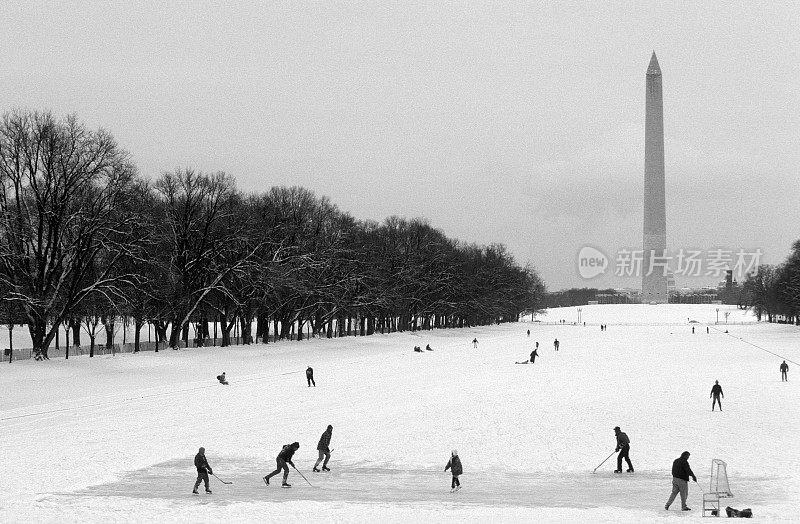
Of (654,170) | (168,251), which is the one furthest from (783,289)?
(168,251)

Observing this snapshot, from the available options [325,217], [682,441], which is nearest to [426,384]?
[682,441]

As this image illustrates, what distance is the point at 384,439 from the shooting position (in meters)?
A: 22.3

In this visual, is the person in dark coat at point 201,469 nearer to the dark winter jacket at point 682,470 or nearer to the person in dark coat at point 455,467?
the person in dark coat at point 455,467

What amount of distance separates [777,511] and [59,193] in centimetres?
3818

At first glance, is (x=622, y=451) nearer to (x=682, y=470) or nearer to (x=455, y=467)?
(x=682, y=470)

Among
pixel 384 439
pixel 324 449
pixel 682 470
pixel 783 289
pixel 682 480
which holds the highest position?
pixel 783 289

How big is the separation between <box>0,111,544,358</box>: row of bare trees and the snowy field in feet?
15.4

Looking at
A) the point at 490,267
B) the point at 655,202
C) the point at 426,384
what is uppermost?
the point at 655,202

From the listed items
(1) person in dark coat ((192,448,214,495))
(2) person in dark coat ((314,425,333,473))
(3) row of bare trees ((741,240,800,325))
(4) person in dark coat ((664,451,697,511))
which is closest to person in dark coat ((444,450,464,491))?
(2) person in dark coat ((314,425,333,473))

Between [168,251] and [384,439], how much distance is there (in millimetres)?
34589

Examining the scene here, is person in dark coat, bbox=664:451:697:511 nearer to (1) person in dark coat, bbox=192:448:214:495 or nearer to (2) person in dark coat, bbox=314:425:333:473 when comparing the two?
(2) person in dark coat, bbox=314:425:333:473

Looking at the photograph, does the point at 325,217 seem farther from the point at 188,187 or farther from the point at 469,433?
the point at 469,433

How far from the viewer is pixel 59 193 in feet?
138

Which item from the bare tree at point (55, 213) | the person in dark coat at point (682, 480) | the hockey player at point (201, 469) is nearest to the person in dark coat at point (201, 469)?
the hockey player at point (201, 469)
